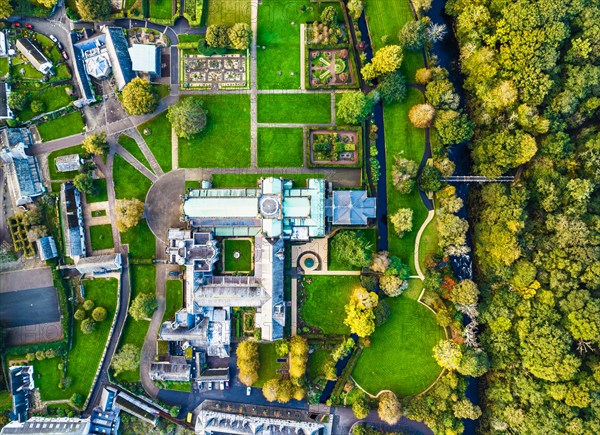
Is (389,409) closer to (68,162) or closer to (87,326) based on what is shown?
(87,326)

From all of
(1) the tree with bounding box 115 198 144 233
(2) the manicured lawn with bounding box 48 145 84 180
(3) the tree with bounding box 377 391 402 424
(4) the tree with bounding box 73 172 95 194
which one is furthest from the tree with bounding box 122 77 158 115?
(3) the tree with bounding box 377 391 402 424

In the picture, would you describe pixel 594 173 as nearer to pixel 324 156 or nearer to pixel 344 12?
pixel 324 156

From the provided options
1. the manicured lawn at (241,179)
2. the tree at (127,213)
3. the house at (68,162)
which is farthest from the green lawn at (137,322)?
the house at (68,162)

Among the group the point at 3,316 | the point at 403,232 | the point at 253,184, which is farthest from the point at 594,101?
the point at 3,316

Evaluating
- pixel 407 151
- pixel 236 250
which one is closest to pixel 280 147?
pixel 236 250

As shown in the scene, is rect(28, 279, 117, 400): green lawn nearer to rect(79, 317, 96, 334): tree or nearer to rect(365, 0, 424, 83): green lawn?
rect(79, 317, 96, 334): tree

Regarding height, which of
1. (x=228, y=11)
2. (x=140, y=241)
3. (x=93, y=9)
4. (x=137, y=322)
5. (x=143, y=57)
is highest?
(x=228, y=11)

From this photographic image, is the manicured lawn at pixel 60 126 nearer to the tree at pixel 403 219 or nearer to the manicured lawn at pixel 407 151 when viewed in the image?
the manicured lawn at pixel 407 151
